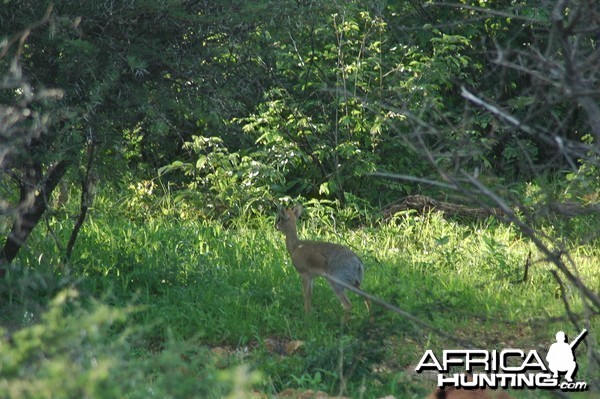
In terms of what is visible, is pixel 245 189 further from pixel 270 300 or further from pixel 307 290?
pixel 307 290

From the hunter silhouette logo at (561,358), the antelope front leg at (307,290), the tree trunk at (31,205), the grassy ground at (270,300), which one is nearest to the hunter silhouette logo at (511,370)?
the hunter silhouette logo at (561,358)

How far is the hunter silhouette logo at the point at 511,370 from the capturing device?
5.29 m

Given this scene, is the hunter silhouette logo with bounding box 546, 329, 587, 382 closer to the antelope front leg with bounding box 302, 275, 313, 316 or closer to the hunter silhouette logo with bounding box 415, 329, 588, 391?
the hunter silhouette logo with bounding box 415, 329, 588, 391

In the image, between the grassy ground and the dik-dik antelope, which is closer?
the grassy ground

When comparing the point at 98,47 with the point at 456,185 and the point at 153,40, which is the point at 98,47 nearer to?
the point at 153,40

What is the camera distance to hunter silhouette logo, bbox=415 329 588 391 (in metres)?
5.29

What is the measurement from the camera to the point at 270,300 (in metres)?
8.14

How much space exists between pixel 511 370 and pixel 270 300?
2563mm

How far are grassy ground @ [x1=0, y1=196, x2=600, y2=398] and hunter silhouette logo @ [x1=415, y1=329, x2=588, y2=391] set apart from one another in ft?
0.52

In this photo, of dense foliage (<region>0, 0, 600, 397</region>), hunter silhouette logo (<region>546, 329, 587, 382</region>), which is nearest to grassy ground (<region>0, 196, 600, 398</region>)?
dense foliage (<region>0, 0, 600, 397</region>)

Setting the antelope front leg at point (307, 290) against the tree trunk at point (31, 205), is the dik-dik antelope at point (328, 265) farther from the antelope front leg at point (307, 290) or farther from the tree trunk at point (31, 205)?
the tree trunk at point (31, 205)

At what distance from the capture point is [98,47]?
7.10 m

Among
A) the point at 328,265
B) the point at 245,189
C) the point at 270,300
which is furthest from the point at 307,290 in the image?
the point at 245,189

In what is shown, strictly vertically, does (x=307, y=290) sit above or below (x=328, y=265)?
below
